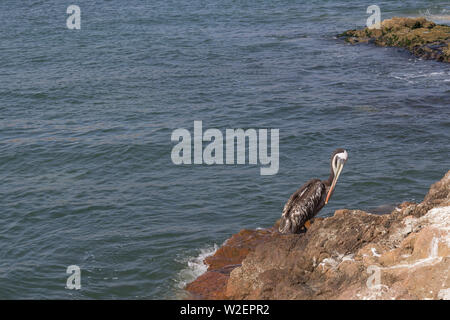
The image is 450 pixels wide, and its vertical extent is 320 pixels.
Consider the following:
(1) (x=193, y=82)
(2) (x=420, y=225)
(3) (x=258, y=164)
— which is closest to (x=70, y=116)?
(1) (x=193, y=82)

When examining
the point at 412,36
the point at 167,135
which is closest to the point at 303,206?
the point at 167,135

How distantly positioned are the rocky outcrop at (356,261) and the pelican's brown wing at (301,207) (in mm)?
1668

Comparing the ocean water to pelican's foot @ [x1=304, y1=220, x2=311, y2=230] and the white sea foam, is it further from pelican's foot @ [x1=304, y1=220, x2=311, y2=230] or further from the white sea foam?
pelican's foot @ [x1=304, y1=220, x2=311, y2=230]

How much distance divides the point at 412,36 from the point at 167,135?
1822 cm

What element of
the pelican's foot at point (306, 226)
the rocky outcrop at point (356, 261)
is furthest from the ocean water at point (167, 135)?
the rocky outcrop at point (356, 261)

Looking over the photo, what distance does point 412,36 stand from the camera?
34375 millimetres

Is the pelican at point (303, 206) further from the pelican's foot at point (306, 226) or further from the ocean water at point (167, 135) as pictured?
the ocean water at point (167, 135)

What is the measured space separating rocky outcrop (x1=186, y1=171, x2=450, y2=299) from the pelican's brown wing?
167 centimetres

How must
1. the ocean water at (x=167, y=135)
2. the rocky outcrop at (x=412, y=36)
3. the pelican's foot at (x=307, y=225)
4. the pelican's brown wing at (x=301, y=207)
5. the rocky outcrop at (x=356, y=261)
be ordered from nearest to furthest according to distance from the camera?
1. the rocky outcrop at (x=356, y=261)
2. the pelican's brown wing at (x=301, y=207)
3. the pelican's foot at (x=307, y=225)
4. the ocean water at (x=167, y=135)
5. the rocky outcrop at (x=412, y=36)

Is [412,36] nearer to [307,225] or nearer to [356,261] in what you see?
[307,225]

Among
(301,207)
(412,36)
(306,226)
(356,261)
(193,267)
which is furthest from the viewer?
(412,36)

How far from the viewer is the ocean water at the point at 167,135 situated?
49.5ft

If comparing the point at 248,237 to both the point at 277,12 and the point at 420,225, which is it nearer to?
the point at 420,225

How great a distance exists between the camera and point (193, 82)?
28547mm
